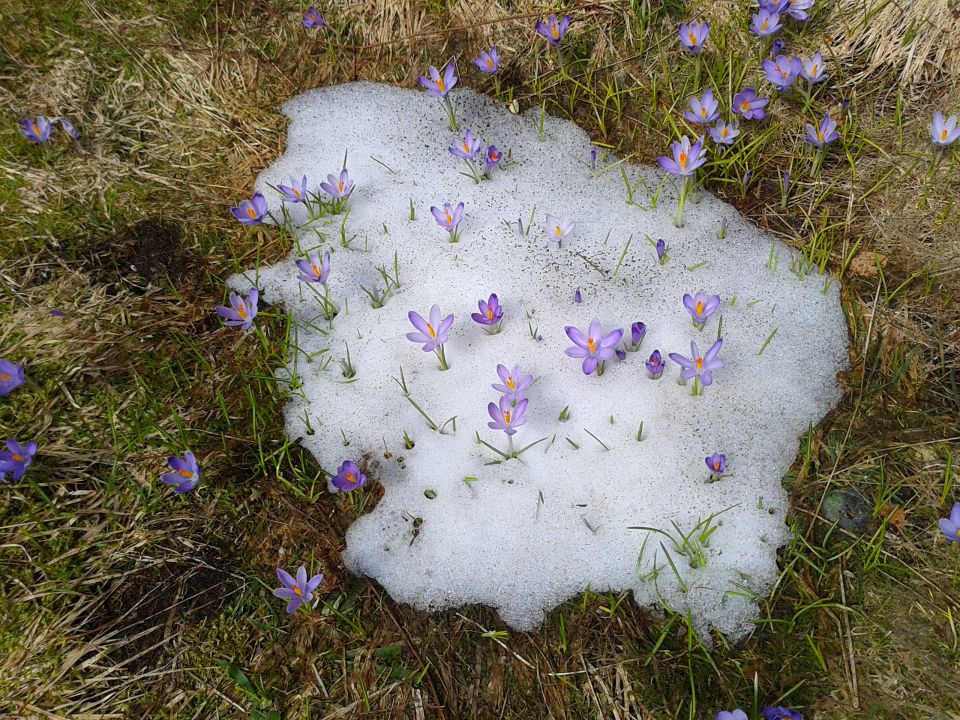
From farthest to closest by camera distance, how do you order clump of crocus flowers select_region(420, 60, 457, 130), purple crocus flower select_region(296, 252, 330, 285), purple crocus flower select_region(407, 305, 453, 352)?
1. clump of crocus flowers select_region(420, 60, 457, 130)
2. purple crocus flower select_region(296, 252, 330, 285)
3. purple crocus flower select_region(407, 305, 453, 352)

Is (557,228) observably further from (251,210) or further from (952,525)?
(952,525)

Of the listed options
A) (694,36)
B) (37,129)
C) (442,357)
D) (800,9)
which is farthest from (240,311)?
(800,9)

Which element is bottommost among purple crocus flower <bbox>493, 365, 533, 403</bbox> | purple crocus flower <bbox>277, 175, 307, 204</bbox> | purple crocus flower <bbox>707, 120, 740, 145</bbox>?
purple crocus flower <bbox>493, 365, 533, 403</bbox>

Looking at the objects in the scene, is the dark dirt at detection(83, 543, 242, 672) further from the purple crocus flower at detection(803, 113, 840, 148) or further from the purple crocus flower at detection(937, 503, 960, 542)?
the purple crocus flower at detection(803, 113, 840, 148)

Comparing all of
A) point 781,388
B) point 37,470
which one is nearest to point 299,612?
point 37,470

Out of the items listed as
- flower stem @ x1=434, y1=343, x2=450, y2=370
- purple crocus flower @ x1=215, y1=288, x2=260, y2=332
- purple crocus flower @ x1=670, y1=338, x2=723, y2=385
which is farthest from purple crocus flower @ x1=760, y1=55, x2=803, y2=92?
purple crocus flower @ x1=215, y1=288, x2=260, y2=332

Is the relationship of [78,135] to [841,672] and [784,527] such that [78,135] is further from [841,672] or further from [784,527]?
[841,672]
